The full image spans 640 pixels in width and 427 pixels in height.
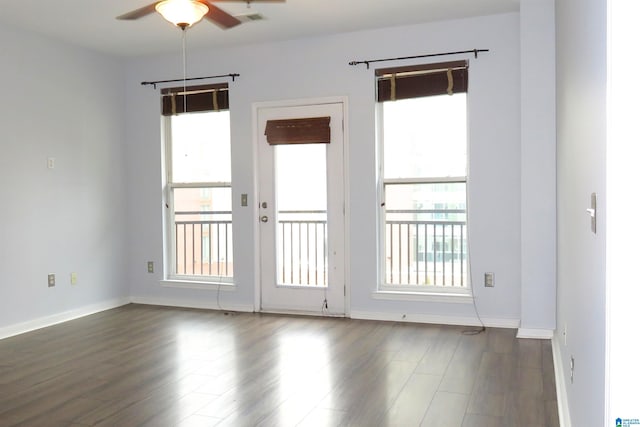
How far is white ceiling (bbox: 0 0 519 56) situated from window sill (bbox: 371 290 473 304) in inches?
93.6

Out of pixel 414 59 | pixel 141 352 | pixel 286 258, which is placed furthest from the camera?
pixel 286 258

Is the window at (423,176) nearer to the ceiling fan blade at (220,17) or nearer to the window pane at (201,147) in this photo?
the window pane at (201,147)

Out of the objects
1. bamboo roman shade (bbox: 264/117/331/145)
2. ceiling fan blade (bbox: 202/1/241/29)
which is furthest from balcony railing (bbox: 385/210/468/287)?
ceiling fan blade (bbox: 202/1/241/29)

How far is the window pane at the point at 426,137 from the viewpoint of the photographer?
4.91m

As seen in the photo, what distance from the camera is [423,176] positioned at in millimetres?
5031

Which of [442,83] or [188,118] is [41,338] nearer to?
[188,118]

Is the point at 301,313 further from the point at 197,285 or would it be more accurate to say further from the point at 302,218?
the point at 197,285

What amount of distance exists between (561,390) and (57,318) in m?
4.31

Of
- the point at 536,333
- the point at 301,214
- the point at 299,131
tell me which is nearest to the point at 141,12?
the point at 299,131

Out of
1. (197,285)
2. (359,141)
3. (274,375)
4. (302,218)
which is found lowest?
(274,375)

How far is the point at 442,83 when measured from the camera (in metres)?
4.83
